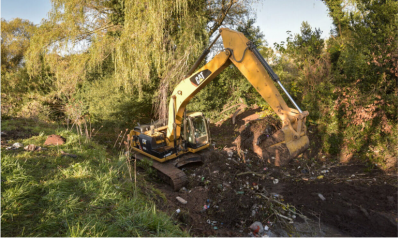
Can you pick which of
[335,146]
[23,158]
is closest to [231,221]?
[23,158]

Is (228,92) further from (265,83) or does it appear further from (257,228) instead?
(257,228)

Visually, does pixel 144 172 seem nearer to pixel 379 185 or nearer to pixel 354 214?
pixel 354 214

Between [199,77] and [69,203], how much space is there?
383cm

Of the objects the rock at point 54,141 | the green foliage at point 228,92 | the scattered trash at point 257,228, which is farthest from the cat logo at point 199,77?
the green foliage at point 228,92

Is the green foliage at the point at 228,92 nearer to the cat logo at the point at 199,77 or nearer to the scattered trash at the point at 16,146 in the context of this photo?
the cat logo at the point at 199,77

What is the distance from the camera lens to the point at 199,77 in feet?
19.0

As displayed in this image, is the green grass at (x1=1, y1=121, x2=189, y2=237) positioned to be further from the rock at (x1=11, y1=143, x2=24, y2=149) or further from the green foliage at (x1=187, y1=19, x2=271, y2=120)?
the green foliage at (x1=187, y1=19, x2=271, y2=120)

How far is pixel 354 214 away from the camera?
4.34 m

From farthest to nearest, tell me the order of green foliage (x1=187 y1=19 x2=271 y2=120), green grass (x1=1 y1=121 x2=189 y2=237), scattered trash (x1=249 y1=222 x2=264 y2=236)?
green foliage (x1=187 y1=19 x2=271 y2=120) → scattered trash (x1=249 y1=222 x2=264 y2=236) → green grass (x1=1 y1=121 x2=189 y2=237)

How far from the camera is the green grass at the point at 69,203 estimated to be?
2701 millimetres

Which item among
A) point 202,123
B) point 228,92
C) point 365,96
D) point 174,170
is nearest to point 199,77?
point 202,123

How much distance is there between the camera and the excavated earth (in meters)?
4.12

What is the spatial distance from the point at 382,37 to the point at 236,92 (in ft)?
22.2

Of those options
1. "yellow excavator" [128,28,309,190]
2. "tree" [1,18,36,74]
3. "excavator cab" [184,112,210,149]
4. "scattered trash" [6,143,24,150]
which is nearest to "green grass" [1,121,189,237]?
"scattered trash" [6,143,24,150]
